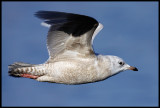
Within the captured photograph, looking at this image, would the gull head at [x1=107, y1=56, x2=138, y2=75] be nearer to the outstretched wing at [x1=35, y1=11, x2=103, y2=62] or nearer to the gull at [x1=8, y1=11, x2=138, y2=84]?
the gull at [x1=8, y1=11, x2=138, y2=84]

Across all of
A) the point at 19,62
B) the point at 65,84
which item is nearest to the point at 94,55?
the point at 65,84

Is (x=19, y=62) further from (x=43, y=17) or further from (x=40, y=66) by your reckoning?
(x=43, y=17)

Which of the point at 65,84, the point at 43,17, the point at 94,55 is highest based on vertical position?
the point at 43,17

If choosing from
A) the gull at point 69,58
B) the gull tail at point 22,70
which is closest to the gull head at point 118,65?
the gull at point 69,58

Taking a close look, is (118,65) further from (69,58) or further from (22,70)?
(22,70)

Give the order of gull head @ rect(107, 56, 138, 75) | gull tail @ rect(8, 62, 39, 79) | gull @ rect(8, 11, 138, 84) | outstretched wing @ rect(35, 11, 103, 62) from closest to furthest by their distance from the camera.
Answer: outstretched wing @ rect(35, 11, 103, 62) → gull @ rect(8, 11, 138, 84) → gull tail @ rect(8, 62, 39, 79) → gull head @ rect(107, 56, 138, 75)

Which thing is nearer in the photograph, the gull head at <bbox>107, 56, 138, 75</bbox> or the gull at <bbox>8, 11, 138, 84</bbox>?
the gull at <bbox>8, 11, 138, 84</bbox>

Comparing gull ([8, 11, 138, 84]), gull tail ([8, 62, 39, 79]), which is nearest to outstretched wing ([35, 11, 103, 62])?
gull ([8, 11, 138, 84])
